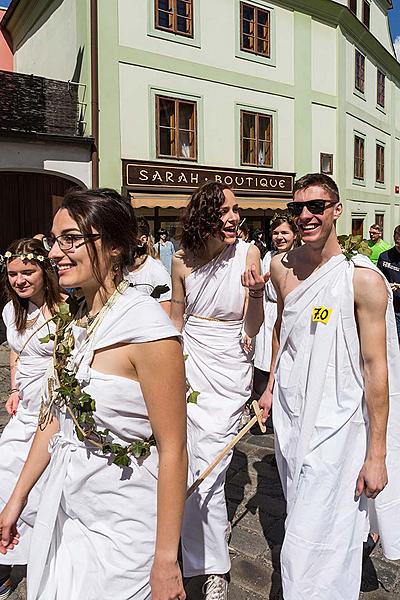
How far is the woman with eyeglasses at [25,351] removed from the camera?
9.20 feet

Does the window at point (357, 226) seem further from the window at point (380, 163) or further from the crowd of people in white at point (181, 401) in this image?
the crowd of people in white at point (181, 401)

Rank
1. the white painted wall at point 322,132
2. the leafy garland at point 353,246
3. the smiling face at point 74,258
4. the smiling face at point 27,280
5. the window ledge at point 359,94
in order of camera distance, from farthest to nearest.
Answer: the window ledge at point 359,94, the white painted wall at point 322,132, the smiling face at point 27,280, the leafy garland at point 353,246, the smiling face at point 74,258

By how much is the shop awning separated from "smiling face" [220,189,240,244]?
8.86 metres

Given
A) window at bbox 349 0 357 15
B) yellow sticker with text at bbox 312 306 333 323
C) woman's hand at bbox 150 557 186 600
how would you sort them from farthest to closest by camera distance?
1. window at bbox 349 0 357 15
2. yellow sticker with text at bbox 312 306 333 323
3. woman's hand at bbox 150 557 186 600

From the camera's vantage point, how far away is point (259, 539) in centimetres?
352

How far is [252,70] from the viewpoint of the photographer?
15594 mm

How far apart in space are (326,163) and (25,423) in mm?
16811

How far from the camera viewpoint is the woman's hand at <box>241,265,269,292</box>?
9.80 ft

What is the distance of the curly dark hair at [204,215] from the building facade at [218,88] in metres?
10.1

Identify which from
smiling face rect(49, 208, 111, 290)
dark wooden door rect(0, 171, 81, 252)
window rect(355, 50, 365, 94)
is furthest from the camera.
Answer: window rect(355, 50, 365, 94)

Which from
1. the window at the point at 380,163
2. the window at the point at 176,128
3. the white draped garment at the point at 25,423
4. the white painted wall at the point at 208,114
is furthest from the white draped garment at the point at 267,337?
the window at the point at 380,163

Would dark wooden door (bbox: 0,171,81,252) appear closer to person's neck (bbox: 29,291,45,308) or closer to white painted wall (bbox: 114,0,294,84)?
white painted wall (bbox: 114,0,294,84)

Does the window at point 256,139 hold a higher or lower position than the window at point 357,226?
higher

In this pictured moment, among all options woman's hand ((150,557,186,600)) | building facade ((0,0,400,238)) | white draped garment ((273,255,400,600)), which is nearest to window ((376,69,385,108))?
building facade ((0,0,400,238))
